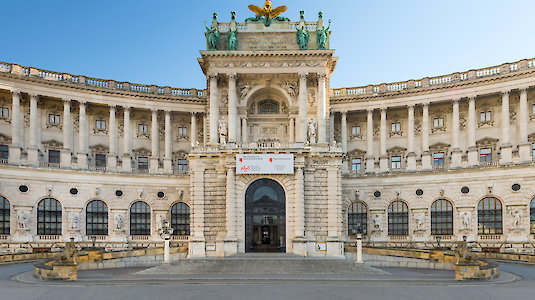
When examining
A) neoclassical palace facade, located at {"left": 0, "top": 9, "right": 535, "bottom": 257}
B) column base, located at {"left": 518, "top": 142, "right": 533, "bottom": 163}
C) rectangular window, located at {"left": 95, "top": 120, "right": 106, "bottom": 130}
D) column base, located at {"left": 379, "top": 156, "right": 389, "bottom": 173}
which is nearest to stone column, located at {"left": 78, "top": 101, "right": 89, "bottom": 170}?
neoclassical palace facade, located at {"left": 0, "top": 9, "right": 535, "bottom": 257}

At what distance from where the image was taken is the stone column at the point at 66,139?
2160 inches

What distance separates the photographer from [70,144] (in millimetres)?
56062

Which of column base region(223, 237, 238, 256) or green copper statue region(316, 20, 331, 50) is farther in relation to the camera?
green copper statue region(316, 20, 331, 50)

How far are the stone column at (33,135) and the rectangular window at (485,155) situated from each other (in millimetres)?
53001

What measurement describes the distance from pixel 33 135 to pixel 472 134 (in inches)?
2062

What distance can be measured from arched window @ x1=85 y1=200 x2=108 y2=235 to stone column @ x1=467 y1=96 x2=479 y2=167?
44424 millimetres

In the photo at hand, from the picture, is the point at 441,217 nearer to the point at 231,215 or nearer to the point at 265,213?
the point at 265,213

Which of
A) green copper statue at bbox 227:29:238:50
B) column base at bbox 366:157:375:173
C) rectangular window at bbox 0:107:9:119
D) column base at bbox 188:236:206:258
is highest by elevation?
green copper statue at bbox 227:29:238:50

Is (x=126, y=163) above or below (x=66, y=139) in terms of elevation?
below

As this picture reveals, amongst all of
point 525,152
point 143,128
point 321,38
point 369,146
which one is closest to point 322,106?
point 321,38

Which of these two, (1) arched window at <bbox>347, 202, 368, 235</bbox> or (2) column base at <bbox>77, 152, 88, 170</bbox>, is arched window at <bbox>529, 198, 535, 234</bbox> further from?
(2) column base at <bbox>77, 152, 88, 170</bbox>

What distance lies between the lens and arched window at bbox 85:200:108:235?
54.2 metres

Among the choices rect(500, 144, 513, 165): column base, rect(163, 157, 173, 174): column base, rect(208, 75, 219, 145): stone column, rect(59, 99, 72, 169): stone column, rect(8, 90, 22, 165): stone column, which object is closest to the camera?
rect(8, 90, 22, 165): stone column

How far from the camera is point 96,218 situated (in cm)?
5456
